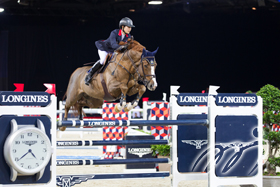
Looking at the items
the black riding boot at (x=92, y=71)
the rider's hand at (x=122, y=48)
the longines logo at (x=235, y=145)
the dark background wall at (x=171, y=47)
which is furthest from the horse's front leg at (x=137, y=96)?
the dark background wall at (x=171, y=47)

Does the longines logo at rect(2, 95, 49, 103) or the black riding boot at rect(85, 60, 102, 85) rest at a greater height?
the black riding boot at rect(85, 60, 102, 85)

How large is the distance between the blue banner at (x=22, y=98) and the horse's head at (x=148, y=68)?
1.16 m

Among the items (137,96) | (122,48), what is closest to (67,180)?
(137,96)

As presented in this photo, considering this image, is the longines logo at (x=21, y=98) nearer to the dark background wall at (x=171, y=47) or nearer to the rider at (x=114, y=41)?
the rider at (x=114, y=41)

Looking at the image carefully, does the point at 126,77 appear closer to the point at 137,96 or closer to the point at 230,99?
the point at 137,96

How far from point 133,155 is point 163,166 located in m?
0.47

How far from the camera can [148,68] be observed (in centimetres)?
343

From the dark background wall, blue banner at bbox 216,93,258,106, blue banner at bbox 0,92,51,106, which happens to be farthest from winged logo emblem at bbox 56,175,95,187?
the dark background wall

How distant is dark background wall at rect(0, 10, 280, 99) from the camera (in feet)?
47.1

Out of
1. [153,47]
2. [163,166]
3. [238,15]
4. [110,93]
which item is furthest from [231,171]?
[238,15]

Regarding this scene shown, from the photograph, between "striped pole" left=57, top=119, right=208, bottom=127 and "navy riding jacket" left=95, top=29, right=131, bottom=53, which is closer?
"striped pole" left=57, top=119, right=208, bottom=127

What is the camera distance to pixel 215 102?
285 centimetres

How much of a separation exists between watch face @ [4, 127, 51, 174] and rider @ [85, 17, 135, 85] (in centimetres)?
172

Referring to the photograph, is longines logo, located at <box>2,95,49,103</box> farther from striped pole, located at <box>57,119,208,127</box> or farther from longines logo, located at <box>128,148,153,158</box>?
longines logo, located at <box>128,148,153,158</box>
